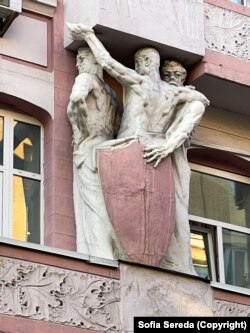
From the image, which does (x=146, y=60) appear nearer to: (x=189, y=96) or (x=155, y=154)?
(x=189, y=96)

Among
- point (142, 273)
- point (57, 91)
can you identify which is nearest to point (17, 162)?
point (57, 91)

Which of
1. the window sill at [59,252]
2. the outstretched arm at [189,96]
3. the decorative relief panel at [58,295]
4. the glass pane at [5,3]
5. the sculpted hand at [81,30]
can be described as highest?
the glass pane at [5,3]

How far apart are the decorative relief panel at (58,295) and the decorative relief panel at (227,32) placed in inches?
153

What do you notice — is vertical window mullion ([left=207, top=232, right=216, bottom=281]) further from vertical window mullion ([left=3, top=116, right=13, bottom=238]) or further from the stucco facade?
vertical window mullion ([left=3, top=116, right=13, bottom=238])

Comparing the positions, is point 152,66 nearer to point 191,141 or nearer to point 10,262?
point 191,141

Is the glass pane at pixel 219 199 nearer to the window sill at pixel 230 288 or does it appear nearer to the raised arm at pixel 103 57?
the window sill at pixel 230 288

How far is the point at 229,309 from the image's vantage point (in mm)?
18172

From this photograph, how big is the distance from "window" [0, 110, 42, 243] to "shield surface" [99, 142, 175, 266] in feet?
3.08

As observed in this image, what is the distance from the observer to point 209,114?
2014 centimetres

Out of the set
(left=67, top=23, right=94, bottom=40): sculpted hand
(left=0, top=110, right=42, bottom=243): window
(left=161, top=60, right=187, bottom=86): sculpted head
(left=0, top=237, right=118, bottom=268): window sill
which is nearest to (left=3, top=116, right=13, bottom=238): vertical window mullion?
(left=0, top=110, right=42, bottom=243): window

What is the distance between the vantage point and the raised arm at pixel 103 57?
60.5 feet

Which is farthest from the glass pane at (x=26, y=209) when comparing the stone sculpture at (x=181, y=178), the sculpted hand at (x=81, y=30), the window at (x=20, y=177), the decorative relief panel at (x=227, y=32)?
the decorative relief panel at (x=227, y=32)

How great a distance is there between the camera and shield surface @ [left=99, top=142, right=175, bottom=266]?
1777 centimetres

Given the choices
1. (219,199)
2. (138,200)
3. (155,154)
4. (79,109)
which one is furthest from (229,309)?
(79,109)
